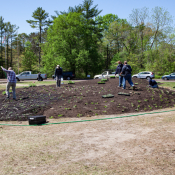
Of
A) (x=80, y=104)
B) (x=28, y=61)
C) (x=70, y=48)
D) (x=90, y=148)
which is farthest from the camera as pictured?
(x=28, y=61)

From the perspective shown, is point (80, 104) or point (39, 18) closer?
point (80, 104)

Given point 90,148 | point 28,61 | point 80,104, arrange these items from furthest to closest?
point 28,61 → point 80,104 → point 90,148

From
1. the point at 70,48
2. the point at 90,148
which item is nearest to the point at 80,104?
the point at 90,148

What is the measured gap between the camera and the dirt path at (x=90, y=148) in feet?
10.6

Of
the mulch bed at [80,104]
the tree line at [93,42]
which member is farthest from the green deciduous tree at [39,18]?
the mulch bed at [80,104]

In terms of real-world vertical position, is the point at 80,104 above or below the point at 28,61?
below

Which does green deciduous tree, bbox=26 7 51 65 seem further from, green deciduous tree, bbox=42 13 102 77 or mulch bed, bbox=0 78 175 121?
mulch bed, bbox=0 78 175 121

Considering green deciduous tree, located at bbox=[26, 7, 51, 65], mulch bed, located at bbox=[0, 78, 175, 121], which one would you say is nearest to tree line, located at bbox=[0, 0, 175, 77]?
green deciduous tree, located at bbox=[26, 7, 51, 65]

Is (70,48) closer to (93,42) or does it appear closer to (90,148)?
(93,42)

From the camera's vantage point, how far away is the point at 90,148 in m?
4.11

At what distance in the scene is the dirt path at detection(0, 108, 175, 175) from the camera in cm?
322

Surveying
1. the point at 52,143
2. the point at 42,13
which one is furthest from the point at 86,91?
the point at 42,13

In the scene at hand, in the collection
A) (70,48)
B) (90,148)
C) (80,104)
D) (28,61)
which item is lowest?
(90,148)

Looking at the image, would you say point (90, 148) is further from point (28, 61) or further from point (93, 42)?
point (28, 61)
